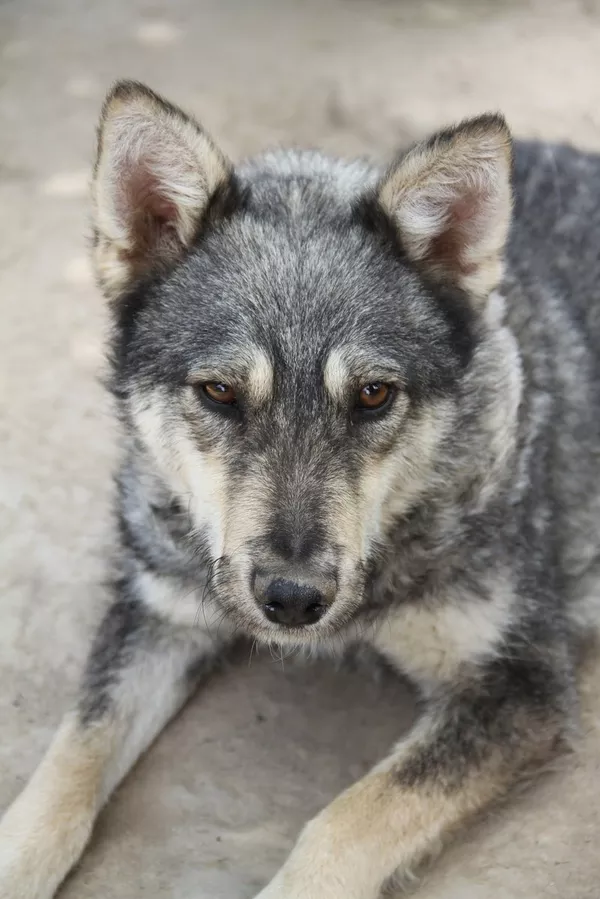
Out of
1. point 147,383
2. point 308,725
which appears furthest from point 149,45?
point 308,725

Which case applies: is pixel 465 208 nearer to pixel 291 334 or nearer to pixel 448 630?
pixel 291 334

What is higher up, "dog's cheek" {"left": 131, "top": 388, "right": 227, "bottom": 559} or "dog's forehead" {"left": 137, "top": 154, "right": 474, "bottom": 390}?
"dog's forehead" {"left": 137, "top": 154, "right": 474, "bottom": 390}

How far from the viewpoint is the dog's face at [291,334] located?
8.38ft

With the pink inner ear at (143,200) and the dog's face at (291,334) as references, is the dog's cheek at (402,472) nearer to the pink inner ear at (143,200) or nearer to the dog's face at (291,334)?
the dog's face at (291,334)

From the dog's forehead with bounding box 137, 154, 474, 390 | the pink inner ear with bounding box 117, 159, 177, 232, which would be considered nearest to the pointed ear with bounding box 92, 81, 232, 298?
the pink inner ear with bounding box 117, 159, 177, 232

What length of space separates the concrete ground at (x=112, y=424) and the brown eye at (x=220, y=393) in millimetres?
1220

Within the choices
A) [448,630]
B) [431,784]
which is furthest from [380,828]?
[448,630]

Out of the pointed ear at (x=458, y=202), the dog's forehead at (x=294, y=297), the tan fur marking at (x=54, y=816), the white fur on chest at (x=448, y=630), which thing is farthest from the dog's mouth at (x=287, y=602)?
the pointed ear at (x=458, y=202)

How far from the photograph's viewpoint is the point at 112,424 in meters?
4.34

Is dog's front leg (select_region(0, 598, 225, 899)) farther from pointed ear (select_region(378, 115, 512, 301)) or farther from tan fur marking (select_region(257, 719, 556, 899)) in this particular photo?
pointed ear (select_region(378, 115, 512, 301))

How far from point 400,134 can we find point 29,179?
214 cm

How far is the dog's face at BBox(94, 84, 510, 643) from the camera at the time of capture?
2555mm

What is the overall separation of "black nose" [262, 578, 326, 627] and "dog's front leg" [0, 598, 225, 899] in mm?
880

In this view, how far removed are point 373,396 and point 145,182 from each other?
857 millimetres
